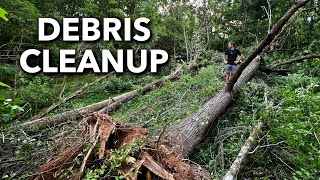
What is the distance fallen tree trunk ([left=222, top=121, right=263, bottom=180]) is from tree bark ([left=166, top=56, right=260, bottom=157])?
713 mm

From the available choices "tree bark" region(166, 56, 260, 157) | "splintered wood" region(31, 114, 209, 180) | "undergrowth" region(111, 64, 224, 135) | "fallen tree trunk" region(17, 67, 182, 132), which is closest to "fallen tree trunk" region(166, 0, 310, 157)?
"tree bark" region(166, 56, 260, 157)

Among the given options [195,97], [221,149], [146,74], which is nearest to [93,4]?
[146,74]

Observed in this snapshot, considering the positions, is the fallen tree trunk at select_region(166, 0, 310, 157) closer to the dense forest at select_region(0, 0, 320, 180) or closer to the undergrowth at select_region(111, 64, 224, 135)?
the dense forest at select_region(0, 0, 320, 180)

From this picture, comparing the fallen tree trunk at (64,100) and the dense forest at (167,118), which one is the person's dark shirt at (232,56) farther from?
the fallen tree trunk at (64,100)

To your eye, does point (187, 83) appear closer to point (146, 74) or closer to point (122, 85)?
point (122, 85)

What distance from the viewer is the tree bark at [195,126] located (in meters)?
4.12

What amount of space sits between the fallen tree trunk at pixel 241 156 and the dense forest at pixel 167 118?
0.06ft

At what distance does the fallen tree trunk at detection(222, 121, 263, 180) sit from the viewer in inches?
132

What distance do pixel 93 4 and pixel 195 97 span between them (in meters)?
8.73

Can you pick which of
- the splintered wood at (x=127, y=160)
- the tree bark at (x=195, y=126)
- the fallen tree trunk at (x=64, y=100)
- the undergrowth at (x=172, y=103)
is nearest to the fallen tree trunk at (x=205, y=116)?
the tree bark at (x=195, y=126)

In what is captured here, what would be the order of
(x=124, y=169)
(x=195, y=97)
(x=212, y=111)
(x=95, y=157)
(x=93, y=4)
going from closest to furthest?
(x=124, y=169)
(x=95, y=157)
(x=212, y=111)
(x=195, y=97)
(x=93, y=4)

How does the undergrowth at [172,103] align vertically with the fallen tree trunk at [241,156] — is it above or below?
above

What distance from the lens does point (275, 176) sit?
3.74 metres

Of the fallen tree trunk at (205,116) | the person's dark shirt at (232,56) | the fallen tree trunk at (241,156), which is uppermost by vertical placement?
the person's dark shirt at (232,56)
